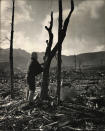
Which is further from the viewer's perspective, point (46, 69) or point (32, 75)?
point (46, 69)

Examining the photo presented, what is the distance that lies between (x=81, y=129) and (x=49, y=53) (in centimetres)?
542

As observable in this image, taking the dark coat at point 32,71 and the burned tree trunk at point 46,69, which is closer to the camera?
the dark coat at point 32,71

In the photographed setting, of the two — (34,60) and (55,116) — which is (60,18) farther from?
(55,116)

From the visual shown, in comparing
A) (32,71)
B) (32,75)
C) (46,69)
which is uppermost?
(46,69)

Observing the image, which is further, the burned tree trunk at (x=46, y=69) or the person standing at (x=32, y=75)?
the burned tree trunk at (x=46, y=69)

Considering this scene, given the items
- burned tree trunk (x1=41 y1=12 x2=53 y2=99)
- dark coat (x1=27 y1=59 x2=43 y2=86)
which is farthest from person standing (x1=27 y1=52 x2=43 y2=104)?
burned tree trunk (x1=41 y1=12 x2=53 y2=99)

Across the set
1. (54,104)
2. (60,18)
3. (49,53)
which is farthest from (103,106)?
(60,18)

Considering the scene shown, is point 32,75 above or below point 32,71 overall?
below

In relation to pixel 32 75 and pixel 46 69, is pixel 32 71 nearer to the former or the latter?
pixel 32 75

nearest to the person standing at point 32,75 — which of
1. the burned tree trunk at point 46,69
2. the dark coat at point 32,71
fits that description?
the dark coat at point 32,71

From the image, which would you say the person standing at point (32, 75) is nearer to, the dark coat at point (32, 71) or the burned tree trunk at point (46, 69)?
the dark coat at point (32, 71)

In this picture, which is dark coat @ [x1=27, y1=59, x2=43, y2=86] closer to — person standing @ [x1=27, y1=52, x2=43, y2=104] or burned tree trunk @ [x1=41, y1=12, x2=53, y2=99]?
person standing @ [x1=27, y1=52, x2=43, y2=104]

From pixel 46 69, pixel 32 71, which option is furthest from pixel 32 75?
pixel 46 69

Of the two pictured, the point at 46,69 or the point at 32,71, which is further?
the point at 46,69
